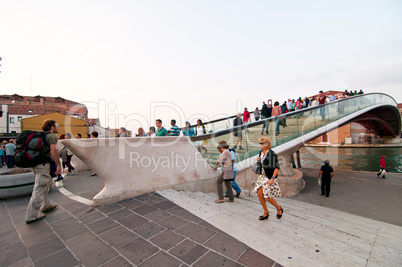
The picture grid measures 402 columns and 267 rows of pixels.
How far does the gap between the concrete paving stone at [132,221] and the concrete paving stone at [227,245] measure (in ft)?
3.82

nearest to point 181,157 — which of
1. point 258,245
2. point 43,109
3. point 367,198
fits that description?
point 258,245

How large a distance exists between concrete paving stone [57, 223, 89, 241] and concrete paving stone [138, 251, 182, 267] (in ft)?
4.32

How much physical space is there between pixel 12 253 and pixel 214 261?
2.50 metres

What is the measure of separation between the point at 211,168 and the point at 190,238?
11.2 ft

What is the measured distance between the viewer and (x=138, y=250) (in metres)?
2.12

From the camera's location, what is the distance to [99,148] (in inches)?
145

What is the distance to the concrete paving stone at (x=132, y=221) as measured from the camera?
2.73m

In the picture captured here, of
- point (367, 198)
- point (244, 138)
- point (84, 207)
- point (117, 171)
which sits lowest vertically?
point (367, 198)

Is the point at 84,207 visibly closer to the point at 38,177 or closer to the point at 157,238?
the point at 38,177

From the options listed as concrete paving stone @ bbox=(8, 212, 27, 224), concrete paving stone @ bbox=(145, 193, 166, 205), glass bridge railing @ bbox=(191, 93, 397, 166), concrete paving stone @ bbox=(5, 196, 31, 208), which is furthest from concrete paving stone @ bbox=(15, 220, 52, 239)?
glass bridge railing @ bbox=(191, 93, 397, 166)

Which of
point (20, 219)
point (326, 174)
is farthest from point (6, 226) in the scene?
point (326, 174)

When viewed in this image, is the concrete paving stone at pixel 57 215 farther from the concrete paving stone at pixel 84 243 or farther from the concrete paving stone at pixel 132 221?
the concrete paving stone at pixel 132 221

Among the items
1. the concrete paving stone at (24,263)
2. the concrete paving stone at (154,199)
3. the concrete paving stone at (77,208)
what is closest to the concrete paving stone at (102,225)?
the concrete paving stone at (77,208)

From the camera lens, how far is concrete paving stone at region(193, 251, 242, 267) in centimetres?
184
